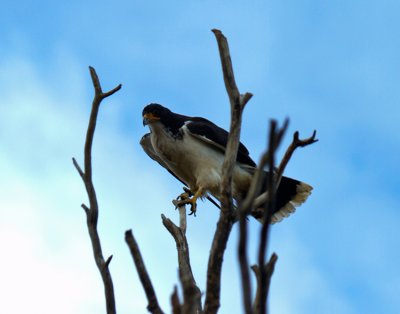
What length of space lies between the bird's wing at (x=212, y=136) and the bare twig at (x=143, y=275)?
5904 millimetres

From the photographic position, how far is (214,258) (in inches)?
162

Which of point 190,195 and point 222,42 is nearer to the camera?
point 222,42

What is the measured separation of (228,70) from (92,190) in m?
1.21

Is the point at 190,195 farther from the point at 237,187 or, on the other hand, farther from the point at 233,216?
the point at 233,216

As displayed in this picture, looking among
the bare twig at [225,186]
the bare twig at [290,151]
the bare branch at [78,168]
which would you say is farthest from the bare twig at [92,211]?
the bare twig at [290,151]

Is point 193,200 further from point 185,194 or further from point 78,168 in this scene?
point 78,168

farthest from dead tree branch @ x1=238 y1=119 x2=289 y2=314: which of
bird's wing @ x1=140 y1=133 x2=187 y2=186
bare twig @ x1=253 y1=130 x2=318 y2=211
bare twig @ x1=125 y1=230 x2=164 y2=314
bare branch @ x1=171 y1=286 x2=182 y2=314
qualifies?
bird's wing @ x1=140 y1=133 x2=187 y2=186

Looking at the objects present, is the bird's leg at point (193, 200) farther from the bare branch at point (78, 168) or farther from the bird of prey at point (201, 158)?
the bare branch at point (78, 168)

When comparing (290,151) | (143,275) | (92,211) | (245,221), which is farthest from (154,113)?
(245,221)

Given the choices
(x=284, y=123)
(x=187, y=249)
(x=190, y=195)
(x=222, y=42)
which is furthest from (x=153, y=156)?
(x=284, y=123)

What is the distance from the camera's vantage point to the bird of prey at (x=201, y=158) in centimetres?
936

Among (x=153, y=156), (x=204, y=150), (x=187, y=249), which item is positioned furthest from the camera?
(x=153, y=156)

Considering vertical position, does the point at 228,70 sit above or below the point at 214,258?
above

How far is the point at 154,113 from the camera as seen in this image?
9.78 metres
